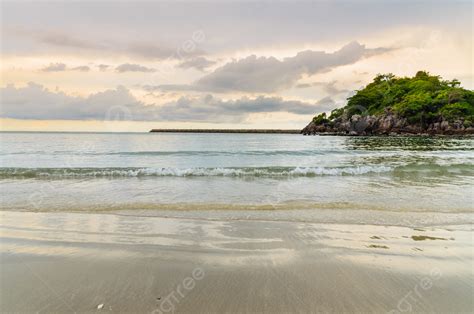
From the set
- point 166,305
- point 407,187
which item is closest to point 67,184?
point 166,305

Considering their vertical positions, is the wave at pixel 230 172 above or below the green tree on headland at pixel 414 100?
below

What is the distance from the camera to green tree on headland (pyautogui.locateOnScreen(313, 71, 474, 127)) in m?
87.0

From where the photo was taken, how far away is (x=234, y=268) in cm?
406

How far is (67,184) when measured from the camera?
12562 millimetres

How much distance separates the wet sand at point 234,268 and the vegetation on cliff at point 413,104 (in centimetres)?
9766

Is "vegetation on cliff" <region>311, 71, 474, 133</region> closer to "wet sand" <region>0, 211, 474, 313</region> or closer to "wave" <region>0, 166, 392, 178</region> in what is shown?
"wave" <region>0, 166, 392, 178</region>

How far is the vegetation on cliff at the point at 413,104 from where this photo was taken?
86.1 metres

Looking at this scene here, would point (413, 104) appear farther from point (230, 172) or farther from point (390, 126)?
point (230, 172)

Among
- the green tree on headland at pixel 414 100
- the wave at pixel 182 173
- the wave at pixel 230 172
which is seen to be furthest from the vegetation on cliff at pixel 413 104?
the wave at pixel 182 173

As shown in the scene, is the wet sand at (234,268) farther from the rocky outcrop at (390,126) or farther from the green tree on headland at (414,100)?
the green tree on headland at (414,100)

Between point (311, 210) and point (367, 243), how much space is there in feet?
8.90

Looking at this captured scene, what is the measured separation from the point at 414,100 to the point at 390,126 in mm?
11120

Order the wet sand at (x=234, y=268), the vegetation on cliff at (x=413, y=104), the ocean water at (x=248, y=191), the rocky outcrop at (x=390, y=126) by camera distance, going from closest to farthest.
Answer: the wet sand at (x=234, y=268) < the ocean water at (x=248, y=191) < the rocky outcrop at (x=390, y=126) < the vegetation on cliff at (x=413, y=104)

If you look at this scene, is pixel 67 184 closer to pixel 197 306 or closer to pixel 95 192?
pixel 95 192
